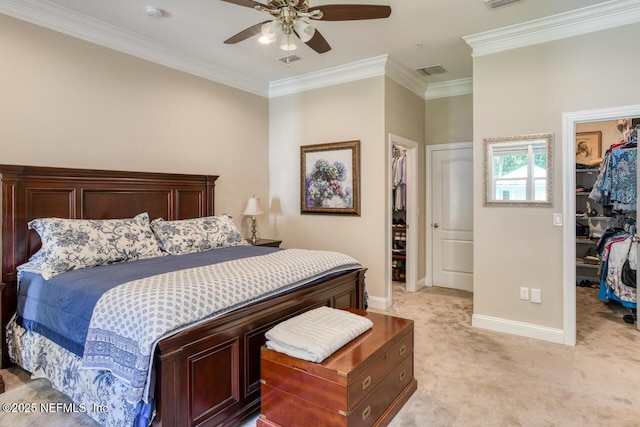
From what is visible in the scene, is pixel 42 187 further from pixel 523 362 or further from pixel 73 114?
pixel 523 362

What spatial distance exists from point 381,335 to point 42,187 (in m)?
2.89

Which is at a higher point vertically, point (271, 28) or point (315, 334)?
point (271, 28)

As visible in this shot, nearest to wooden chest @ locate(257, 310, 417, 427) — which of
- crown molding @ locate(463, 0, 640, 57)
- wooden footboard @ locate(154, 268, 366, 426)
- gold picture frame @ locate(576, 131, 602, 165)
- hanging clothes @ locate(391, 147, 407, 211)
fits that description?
wooden footboard @ locate(154, 268, 366, 426)

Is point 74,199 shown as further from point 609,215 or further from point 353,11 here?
point 609,215

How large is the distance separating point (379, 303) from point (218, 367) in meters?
2.75

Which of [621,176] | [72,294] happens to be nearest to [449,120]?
[621,176]

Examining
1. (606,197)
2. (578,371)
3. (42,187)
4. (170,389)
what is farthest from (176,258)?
(606,197)

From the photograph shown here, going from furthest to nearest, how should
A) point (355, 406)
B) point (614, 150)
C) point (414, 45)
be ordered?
point (614, 150)
point (414, 45)
point (355, 406)

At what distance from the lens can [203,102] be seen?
4.33 meters

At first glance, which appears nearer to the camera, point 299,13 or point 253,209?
point 299,13

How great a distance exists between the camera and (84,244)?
8.86 feet

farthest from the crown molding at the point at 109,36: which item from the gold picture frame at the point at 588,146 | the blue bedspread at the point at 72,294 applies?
the gold picture frame at the point at 588,146

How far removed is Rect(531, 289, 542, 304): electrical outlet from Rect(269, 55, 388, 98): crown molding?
2799mm

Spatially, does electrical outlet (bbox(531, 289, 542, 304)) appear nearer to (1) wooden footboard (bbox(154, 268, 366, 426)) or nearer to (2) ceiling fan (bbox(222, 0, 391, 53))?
(1) wooden footboard (bbox(154, 268, 366, 426))
